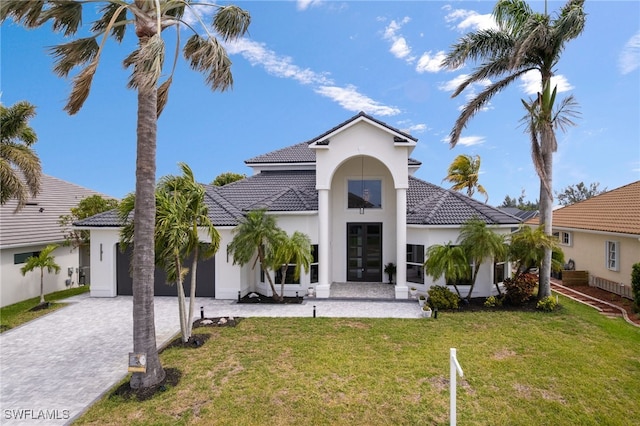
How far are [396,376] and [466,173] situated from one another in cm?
3119

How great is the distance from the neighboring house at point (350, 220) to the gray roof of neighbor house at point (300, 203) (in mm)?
56

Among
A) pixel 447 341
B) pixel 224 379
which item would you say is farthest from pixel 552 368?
pixel 224 379

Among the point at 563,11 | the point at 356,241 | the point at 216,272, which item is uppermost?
the point at 563,11

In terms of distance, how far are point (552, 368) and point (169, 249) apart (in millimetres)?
11269

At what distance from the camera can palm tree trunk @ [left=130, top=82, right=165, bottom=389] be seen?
7324 mm

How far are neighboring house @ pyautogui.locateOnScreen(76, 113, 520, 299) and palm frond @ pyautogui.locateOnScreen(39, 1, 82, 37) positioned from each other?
29.7 feet

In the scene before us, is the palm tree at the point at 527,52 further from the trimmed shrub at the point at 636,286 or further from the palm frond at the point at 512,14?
the trimmed shrub at the point at 636,286

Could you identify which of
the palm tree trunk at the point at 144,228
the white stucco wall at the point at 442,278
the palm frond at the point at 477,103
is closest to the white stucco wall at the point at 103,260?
the palm tree trunk at the point at 144,228

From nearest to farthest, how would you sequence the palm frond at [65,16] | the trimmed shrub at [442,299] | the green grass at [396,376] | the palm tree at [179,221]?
the green grass at [396,376] < the palm frond at [65,16] < the palm tree at [179,221] < the trimmed shrub at [442,299]

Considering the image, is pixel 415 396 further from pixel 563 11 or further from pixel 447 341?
pixel 563 11

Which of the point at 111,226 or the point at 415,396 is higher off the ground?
the point at 111,226

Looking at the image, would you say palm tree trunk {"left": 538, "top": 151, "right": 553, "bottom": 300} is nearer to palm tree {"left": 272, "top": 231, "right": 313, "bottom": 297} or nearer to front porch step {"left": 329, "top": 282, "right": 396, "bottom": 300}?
front porch step {"left": 329, "top": 282, "right": 396, "bottom": 300}

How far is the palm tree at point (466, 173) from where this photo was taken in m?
33.8

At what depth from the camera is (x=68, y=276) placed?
19.3 meters
